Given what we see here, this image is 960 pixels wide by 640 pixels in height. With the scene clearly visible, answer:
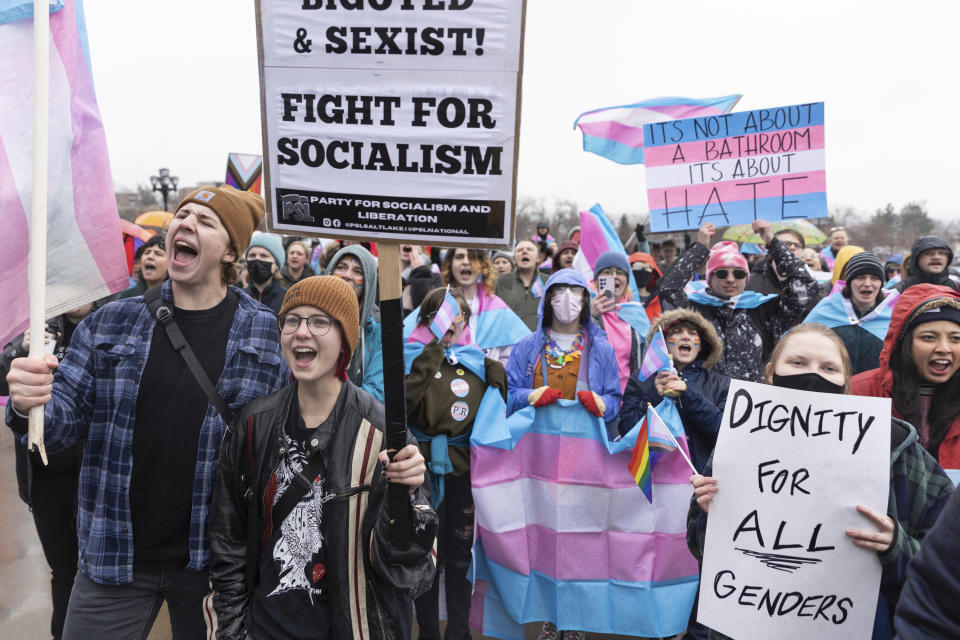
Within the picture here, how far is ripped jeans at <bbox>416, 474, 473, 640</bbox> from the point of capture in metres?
3.53

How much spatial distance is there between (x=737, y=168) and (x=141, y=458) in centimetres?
510

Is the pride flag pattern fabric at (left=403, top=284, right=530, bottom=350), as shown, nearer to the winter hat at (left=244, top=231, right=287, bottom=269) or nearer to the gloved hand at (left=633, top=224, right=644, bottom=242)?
the winter hat at (left=244, top=231, right=287, bottom=269)

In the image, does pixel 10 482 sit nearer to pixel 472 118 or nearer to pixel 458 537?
pixel 458 537

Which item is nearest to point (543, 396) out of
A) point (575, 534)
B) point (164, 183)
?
point (575, 534)

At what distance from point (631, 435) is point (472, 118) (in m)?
2.22

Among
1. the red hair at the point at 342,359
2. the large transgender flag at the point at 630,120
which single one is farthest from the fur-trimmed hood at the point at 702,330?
the large transgender flag at the point at 630,120

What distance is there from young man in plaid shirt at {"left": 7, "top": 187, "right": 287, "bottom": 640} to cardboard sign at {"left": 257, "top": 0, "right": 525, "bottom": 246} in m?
0.70

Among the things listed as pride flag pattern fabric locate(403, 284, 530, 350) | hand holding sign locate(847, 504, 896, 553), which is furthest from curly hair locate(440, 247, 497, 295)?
hand holding sign locate(847, 504, 896, 553)

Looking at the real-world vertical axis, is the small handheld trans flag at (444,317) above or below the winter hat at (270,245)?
below

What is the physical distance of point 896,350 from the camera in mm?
2713

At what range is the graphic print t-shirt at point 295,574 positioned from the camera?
1.90m

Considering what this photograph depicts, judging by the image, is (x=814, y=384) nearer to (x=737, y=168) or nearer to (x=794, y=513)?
(x=794, y=513)

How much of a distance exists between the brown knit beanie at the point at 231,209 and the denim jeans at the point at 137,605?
1.16 metres

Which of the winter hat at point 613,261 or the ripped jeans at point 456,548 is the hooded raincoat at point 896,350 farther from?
the winter hat at point 613,261
